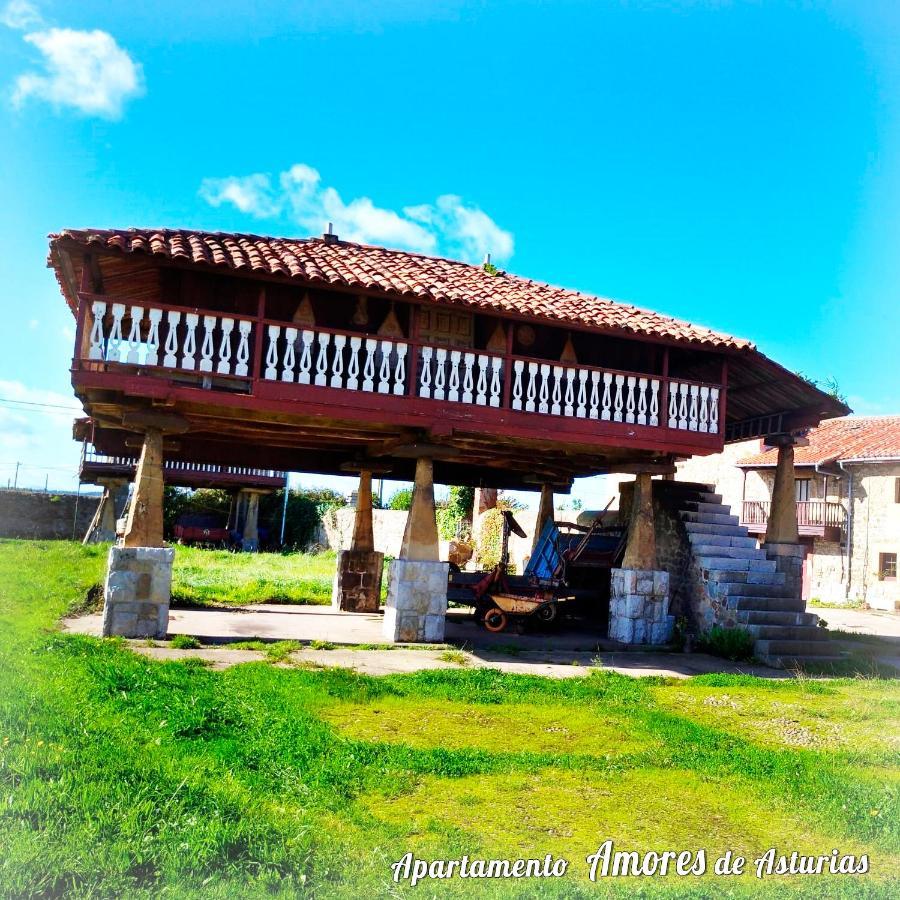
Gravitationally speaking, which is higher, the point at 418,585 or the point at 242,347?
the point at 242,347

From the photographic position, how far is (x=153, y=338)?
8.55 meters

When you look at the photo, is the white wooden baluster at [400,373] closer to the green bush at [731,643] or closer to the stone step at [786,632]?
the green bush at [731,643]

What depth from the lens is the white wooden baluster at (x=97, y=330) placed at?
27.1ft

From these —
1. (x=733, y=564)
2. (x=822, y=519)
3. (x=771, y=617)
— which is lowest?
→ (x=771, y=617)

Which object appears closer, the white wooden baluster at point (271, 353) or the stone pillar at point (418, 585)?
the white wooden baluster at point (271, 353)

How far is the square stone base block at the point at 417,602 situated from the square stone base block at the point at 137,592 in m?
2.76

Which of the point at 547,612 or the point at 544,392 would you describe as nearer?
the point at 544,392

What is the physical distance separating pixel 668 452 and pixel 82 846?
8892 millimetres

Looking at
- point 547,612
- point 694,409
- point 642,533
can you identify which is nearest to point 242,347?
point 547,612

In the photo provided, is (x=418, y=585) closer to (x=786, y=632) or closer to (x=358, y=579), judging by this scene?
(x=358, y=579)

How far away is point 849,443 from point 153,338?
25.7 meters

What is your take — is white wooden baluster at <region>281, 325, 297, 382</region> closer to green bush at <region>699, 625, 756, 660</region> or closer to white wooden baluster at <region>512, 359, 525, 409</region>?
white wooden baluster at <region>512, 359, 525, 409</region>

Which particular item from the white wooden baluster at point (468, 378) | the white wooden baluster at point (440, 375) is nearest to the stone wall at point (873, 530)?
the white wooden baluster at point (468, 378)

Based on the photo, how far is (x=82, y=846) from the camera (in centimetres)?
Result: 310
